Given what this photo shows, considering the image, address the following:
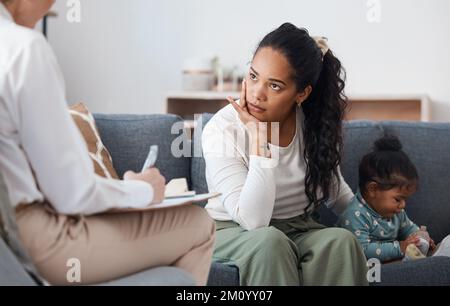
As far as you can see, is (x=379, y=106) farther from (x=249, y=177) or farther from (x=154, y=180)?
(x=154, y=180)

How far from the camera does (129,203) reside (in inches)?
53.9

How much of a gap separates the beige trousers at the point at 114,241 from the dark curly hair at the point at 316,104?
2.12 ft

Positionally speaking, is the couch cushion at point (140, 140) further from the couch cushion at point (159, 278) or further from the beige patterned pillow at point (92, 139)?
the couch cushion at point (159, 278)

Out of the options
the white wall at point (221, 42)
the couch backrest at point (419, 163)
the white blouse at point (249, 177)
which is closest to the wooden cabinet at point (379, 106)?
the white wall at point (221, 42)

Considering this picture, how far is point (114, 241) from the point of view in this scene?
1.36m

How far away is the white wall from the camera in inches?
158

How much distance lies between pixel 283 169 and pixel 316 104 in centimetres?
26

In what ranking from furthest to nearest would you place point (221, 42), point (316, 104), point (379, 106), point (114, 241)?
point (221, 42) < point (379, 106) < point (316, 104) < point (114, 241)

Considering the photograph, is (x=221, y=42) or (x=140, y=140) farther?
(x=221, y=42)

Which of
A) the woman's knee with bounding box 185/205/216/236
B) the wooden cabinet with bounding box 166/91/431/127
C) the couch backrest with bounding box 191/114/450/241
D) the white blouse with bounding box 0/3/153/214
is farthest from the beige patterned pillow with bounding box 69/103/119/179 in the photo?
the wooden cabinet with bounding box 166/91/431/127

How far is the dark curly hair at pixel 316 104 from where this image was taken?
2021 mm

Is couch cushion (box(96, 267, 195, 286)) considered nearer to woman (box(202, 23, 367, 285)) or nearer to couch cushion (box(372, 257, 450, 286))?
woman (box(202, 23, 367, 285))

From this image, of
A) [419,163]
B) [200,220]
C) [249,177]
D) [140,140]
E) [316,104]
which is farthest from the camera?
[419,163]

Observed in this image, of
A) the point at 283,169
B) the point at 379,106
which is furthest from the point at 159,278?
the point at 379,106
